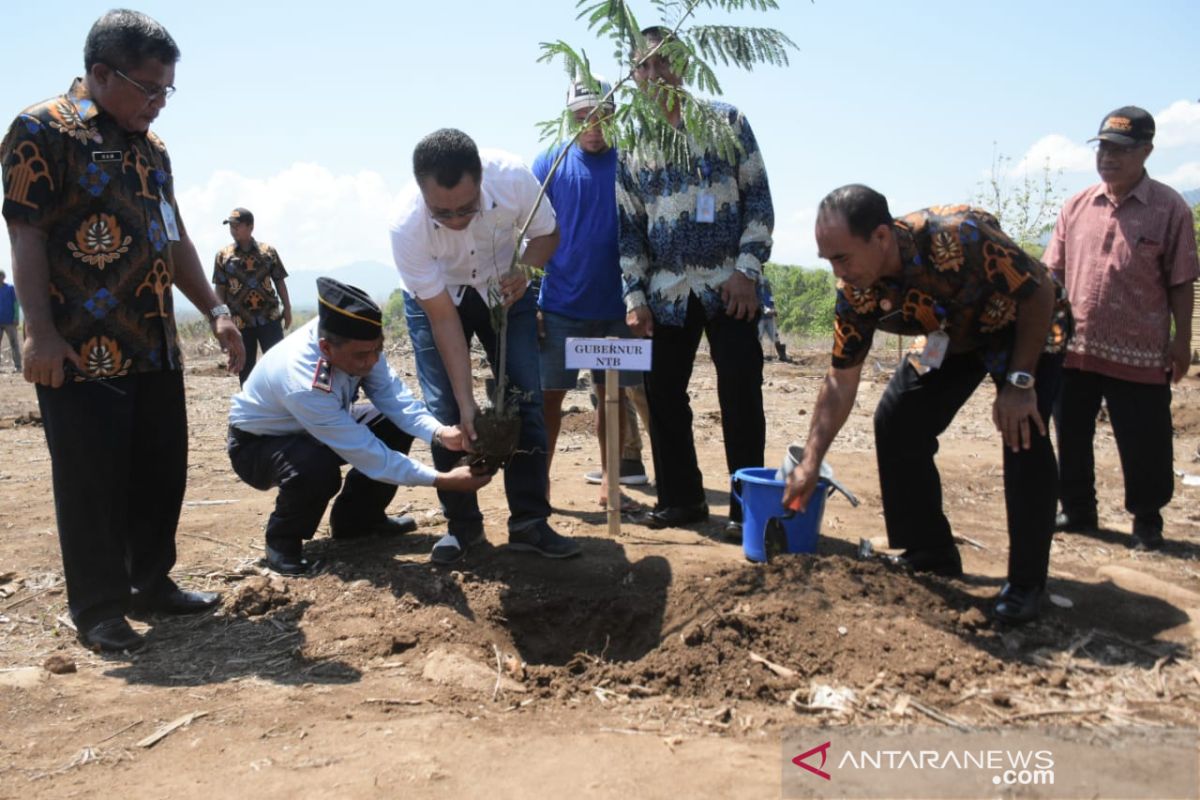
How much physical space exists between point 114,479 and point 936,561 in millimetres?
3249

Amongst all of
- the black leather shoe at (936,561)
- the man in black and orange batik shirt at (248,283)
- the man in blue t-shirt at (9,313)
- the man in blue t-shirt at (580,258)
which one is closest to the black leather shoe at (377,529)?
the man in blue t-shirt at (580,258)

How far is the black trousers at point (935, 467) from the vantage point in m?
3.44

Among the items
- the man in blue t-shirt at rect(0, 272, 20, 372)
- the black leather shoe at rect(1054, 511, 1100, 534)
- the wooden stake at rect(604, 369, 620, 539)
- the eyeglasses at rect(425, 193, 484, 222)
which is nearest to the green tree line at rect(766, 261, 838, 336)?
the man in blue t-shirt at rect(0, 272, 20, 372)

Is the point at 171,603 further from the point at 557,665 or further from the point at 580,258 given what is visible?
the point at 580,258

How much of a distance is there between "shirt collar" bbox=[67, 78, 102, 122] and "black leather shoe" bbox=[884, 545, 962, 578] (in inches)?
137

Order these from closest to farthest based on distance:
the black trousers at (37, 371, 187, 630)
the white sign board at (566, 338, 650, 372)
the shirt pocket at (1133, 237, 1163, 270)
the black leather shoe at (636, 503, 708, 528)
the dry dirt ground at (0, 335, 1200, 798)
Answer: the dry dirt ground at (0, 335, 1200, 798)
the black trousers at (37, 371, 187, 630)
the white sign board at (566, 338, 650, 372)
the shirt pocket at (1133, 237, 1163, 270)
the black leather shoe at (636, 503, 708, 528)

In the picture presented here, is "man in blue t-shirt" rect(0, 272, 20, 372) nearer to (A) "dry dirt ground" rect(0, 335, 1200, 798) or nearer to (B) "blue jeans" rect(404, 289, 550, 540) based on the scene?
(A) "dry dirt ground" rect(0, 335, 1200, 798)

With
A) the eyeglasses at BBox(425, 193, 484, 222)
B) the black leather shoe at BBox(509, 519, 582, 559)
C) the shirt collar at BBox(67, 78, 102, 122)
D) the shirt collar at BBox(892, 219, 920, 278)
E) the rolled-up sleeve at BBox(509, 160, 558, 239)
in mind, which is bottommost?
the black leather shoe at BBox(509, 519, 582, 559)

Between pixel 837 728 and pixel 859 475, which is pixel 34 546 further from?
pixel 859 475

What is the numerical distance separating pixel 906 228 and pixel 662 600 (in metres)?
1.69

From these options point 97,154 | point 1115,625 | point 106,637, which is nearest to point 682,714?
point 1115,625

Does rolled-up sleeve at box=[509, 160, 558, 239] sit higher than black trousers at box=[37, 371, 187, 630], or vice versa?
rolled-up sleeve at box=[509, 160, 558, 239]

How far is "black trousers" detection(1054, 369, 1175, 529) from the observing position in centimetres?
456

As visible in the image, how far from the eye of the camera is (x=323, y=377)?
393cm
